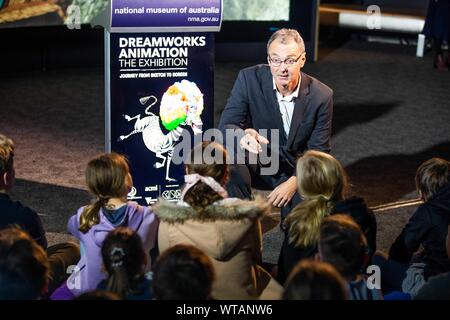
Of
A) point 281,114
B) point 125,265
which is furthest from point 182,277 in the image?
point 281,114

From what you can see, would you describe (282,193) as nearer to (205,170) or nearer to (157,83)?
(205,170)

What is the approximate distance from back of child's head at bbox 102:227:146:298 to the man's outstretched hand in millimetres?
1522

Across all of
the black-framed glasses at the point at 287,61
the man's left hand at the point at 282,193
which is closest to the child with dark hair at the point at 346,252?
the man's left hand at the point at 282,193

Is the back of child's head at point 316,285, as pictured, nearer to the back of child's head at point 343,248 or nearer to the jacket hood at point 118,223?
the back of child's head at point 343,248

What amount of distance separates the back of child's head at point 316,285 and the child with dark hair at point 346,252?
513 millimetres

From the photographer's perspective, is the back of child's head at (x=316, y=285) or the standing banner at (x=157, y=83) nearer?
the back of child's head at (x=316, y=285)

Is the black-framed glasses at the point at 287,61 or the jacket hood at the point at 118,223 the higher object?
the black-framed glasses at the point at 287,61

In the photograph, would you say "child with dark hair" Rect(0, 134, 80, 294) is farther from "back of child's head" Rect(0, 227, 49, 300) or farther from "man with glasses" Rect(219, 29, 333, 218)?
"man with glasses" Rect(219, 29, 333, 218)

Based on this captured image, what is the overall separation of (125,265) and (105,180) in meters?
0.68

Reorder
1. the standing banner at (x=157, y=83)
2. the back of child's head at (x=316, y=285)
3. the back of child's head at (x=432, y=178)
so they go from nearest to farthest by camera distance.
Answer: the back of child's head at (x=316, y=285), the back of child's head at (x=432, y=178), the standing banner at (x=157, y=83)

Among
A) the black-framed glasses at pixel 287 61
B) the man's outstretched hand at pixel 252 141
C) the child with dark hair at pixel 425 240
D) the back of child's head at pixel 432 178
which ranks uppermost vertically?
the black-framed glasses at pixel 287 61

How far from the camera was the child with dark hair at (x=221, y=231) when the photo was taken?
3.35 metres

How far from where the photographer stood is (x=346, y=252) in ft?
9.78
